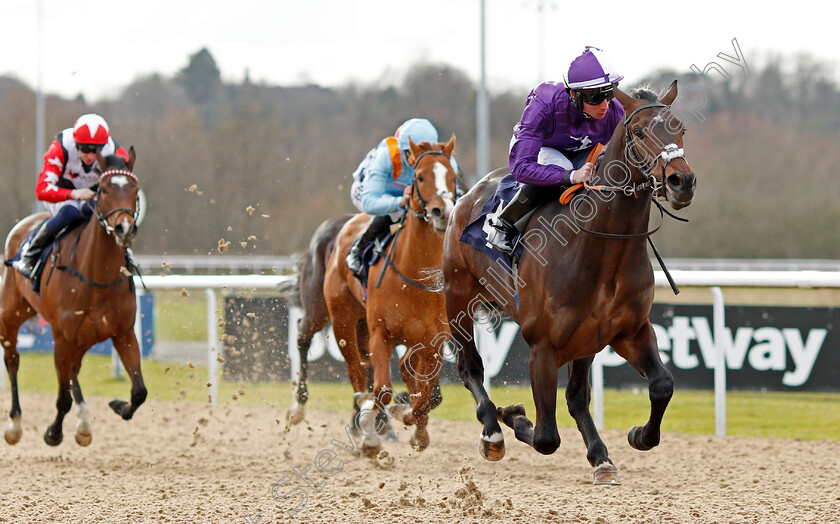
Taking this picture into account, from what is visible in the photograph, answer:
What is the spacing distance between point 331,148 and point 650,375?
23.1m

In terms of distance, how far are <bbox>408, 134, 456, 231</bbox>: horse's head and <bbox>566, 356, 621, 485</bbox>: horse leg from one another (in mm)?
1157

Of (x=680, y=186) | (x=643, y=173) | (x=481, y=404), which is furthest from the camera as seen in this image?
(x=481, y=404)

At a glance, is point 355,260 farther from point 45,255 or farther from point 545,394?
point 545,394

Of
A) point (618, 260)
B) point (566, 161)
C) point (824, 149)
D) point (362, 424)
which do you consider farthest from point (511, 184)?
point (824, 149)

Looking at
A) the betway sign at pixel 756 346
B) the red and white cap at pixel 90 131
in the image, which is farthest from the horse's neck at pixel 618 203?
the red and white cap at pixel 90 131

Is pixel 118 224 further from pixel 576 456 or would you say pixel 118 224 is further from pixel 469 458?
pixel 576 456

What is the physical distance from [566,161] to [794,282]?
139 inches

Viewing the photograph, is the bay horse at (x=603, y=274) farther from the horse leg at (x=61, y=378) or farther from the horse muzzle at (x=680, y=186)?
the horse leg at (x=61, y=378)

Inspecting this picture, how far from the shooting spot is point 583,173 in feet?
13.5

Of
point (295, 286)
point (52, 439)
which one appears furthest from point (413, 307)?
point (52, 439)

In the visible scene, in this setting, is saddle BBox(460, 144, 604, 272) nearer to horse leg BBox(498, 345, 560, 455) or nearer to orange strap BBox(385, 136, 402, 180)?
horse leg BBox(498, 345, 560, 455)

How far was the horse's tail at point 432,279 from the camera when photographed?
577 cm

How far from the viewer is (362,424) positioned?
5887 mm

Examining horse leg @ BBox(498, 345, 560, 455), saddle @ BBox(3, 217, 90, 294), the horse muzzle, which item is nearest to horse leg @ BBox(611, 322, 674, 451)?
horse leg @ BBox(498, 345, 560, 455)
